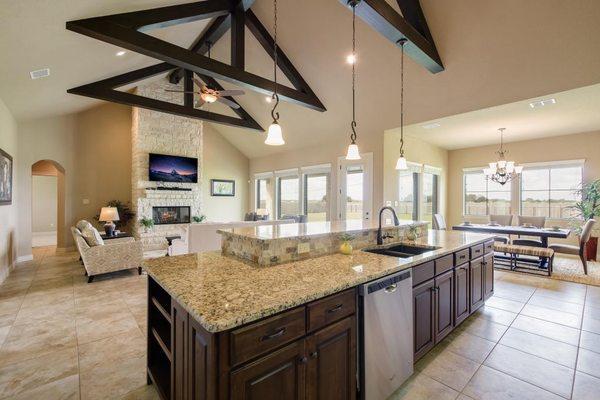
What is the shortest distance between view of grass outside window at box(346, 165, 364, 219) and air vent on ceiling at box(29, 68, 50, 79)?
5.53m

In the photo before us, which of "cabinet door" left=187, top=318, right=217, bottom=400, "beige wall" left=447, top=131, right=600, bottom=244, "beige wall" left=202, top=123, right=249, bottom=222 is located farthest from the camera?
"beige wall" left=202, top=123, right=249, bottom=222

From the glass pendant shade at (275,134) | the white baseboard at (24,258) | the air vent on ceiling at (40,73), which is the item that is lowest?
the white baseboard at (24,258)

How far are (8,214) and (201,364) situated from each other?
19.5ft

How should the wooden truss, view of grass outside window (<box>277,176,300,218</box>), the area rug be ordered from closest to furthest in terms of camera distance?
the wooden truss → the area rug → view of grass outside window (<box>277,176,300,218</box>)

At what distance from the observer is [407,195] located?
6.38m

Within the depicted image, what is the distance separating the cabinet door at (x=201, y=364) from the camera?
1.06 m

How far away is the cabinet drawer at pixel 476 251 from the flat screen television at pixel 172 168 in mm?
7080

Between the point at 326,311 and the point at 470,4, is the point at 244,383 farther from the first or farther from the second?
the point at 470,4

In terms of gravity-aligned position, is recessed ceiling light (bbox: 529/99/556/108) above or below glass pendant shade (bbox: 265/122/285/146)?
above

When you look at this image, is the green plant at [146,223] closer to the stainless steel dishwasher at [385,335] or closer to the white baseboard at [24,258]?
the white baseboard at [24,258]

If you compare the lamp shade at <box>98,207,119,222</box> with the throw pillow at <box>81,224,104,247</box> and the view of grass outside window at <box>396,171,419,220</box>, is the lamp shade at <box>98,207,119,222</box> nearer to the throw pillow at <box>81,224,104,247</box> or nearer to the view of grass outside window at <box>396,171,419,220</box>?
the throw pillow at <box>81,224,104,247</box>

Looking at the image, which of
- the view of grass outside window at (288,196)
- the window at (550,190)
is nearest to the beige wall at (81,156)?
the view of grass outside window at (288,196)

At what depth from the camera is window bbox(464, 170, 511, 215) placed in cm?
709

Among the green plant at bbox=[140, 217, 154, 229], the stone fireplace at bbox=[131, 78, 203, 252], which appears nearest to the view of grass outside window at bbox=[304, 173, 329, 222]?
the stone fireplace at bbox=[131, 78, 203, 252]
